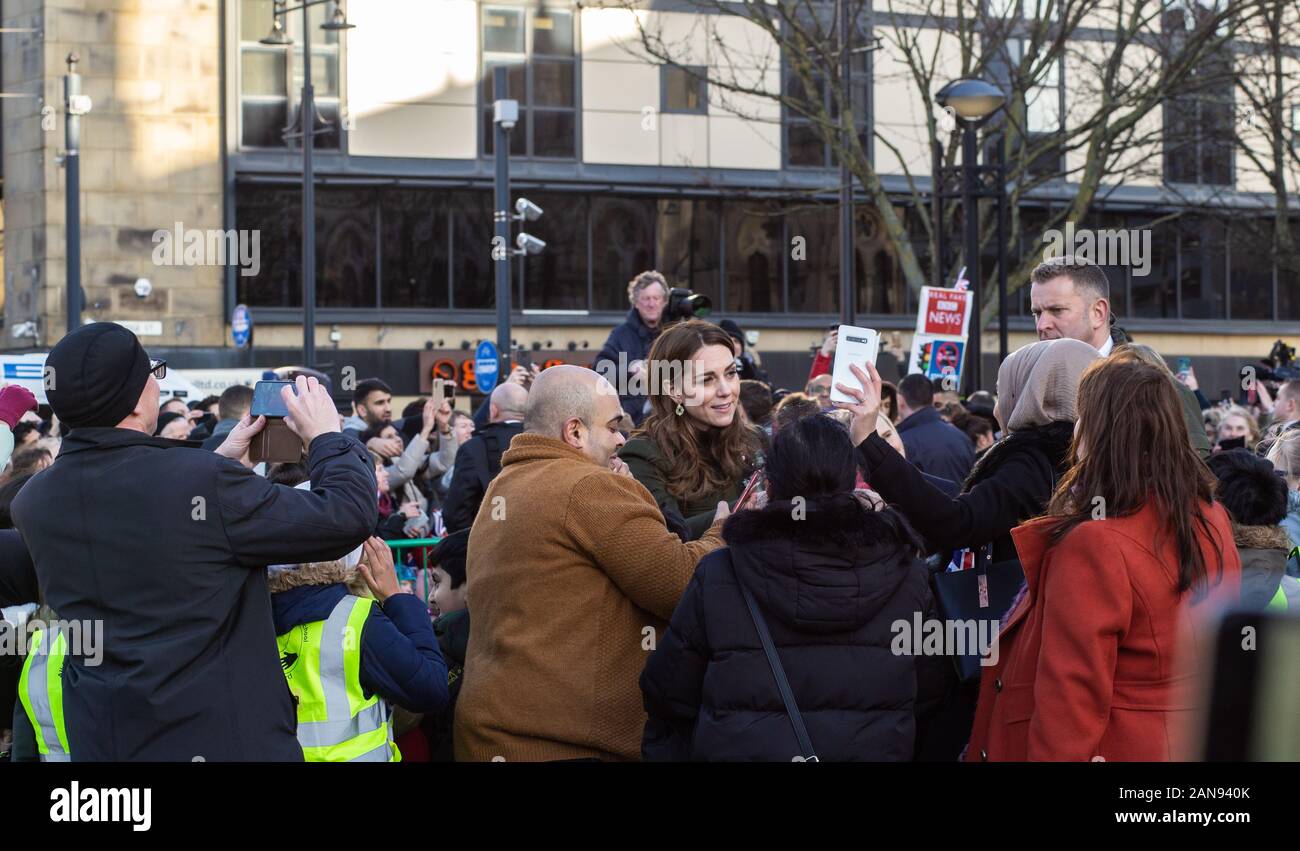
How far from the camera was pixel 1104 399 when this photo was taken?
3939 mm

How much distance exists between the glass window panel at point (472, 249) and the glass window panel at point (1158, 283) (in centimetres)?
1560

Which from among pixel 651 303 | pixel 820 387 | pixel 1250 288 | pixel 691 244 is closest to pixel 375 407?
pixel 651 303

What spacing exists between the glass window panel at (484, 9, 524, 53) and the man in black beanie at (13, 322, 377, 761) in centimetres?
2988

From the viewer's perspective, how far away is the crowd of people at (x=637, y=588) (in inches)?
146

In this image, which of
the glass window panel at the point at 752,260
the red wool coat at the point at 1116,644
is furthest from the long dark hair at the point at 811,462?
the glass window panel at the point at 752,260

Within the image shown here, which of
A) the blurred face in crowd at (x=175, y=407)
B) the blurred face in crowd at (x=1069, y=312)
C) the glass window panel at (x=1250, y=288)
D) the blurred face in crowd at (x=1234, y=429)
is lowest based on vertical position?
the blurred face in crowd at (x=1234, y=429)

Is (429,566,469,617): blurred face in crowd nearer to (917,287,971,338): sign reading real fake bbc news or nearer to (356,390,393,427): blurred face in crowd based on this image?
(356,390,393,427): blurred face in crowd

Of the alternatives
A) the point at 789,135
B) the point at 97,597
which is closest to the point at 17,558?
the point at 97,597

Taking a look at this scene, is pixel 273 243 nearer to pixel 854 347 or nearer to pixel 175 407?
pixel 175 407

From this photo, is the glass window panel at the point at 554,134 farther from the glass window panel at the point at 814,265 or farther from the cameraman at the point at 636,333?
the cameraman at the point at 636,333

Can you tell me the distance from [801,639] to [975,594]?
2.36 feet

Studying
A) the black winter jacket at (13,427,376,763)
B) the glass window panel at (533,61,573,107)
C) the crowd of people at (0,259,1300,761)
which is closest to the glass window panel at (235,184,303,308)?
the glass window panel at (533,61,573,107)
